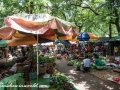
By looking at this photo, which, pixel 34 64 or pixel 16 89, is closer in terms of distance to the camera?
pixel 16 89

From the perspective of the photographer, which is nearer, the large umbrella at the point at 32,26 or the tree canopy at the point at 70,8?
the large umbrella at the point at 32,26

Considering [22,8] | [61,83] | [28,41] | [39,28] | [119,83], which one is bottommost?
[119,83]

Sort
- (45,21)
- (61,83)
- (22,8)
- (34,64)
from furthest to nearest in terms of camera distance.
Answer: (22,8) < (34,64) < (61,83) < (45,21)

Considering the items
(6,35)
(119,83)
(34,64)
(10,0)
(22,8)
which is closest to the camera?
(6,35)

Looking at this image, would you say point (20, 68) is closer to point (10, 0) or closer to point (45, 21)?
point (45, 21)

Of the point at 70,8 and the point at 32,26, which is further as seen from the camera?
the point at 70,8

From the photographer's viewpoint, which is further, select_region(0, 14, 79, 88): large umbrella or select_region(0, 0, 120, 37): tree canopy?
select_region(0, 0, 120, 37): tree canopy

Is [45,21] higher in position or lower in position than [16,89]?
higher

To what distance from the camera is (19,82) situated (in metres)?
4.38

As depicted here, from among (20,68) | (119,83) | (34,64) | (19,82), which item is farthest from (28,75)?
(119,83)

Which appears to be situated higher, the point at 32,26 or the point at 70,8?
the point at 70,8

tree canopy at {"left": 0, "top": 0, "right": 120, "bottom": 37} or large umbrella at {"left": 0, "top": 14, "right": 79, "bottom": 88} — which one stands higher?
tree canopy at {"left": 0, "top": 0, "right": 120, "bottom": 37}

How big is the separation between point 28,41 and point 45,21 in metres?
1.78

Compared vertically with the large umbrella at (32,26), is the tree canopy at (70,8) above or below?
above
